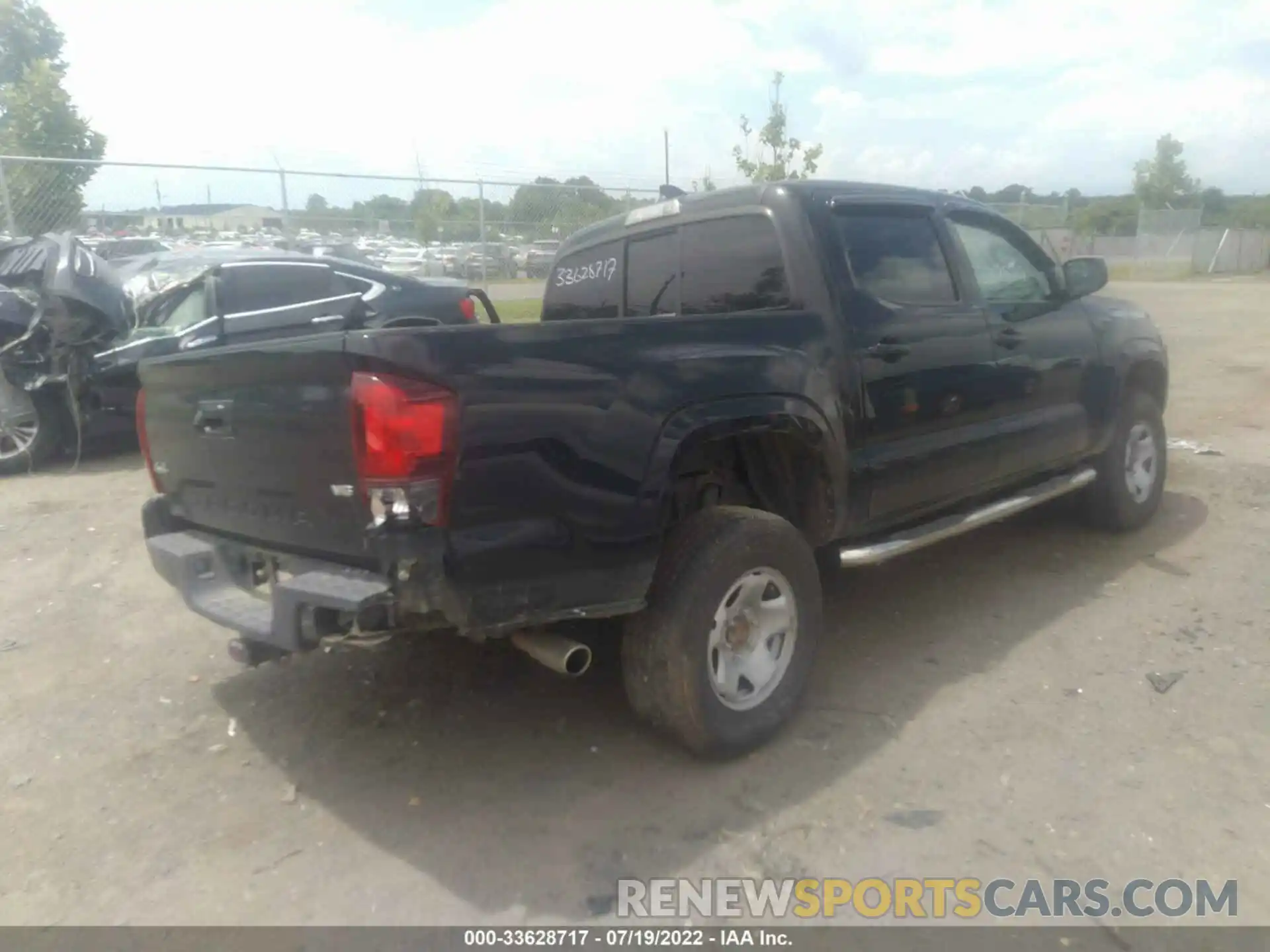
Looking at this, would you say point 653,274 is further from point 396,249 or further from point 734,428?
point 396,249

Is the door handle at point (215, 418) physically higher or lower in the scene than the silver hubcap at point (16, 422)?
higher

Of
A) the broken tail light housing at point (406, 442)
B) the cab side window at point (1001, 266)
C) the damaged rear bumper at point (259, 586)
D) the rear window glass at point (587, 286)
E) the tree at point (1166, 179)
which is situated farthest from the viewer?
the tree at point (1166, 179)

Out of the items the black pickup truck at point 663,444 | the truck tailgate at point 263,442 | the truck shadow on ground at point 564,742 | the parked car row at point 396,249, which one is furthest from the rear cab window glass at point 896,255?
the parked car row at point 396,249

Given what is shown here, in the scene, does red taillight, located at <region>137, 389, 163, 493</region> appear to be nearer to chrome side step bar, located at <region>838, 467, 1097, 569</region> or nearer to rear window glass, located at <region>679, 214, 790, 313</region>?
rear window glass, located at <region>679, 214, 790, 313</region>

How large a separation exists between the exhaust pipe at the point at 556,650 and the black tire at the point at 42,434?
6.58 meters

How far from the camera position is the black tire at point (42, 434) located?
308 inches

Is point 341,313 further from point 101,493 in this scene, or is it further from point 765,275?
point 765,275

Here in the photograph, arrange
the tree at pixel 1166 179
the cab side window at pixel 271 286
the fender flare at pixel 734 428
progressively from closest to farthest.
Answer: the fender flare at pixel 734 428 → the cab side window at pixel 271 286 → the tree at pixel 1166 179

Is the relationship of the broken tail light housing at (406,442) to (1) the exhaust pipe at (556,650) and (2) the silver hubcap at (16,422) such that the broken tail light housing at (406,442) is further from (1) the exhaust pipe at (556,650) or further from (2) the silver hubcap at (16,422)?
(2) the silver hubcap at (16,422)

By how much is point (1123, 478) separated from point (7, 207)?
1258cm

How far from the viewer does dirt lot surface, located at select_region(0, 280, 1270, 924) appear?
9.14 ft

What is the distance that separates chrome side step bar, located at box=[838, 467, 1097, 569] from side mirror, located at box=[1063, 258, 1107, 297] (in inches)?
38.3

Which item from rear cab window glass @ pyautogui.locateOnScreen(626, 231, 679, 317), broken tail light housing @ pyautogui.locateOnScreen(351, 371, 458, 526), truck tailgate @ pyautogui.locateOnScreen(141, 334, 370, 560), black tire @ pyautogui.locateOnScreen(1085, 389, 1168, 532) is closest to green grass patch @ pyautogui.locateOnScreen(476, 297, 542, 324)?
rear cab window glass @ pyautogui.locateOnScreen(626, 231, 679, 317)

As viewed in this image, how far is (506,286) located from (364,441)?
13.8 metres
